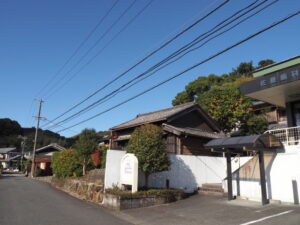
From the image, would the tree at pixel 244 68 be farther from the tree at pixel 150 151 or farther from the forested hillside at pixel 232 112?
the tree at pixel 150 151

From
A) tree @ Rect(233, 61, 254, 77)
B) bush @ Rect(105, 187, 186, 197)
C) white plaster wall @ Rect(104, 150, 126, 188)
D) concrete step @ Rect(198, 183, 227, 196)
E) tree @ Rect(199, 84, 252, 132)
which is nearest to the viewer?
bush @ Rect(105, 187, 186, 197)

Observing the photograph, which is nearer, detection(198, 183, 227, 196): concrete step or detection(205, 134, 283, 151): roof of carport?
detection(205, 134, 283, 151): roof of carport

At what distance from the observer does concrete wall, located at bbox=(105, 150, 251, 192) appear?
38.0 ft

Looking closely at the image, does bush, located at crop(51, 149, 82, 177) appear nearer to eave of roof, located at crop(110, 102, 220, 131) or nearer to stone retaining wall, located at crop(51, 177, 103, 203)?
stone retaining wall, located at crop(51, 177, 103, 203)

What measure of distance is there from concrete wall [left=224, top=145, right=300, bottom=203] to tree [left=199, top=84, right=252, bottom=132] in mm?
12612

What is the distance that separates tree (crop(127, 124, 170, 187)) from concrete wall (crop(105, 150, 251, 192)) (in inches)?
43.7

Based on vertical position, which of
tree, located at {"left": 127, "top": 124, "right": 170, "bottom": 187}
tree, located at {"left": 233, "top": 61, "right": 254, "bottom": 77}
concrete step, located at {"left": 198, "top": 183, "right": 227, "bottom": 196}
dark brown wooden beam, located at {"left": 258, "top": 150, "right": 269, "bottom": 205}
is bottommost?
concrete step, located at {"left": 198, "top": 183, "right": 227, "bottom": 196}

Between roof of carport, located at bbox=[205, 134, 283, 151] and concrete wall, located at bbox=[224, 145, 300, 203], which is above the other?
roof of carport, located at bbox=[205, 134, 283, 151]

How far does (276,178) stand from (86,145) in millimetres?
12599

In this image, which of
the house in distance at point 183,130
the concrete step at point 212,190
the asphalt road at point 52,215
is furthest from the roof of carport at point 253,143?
the asphalt road at point 52,215

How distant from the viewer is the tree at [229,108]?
→ 23.1m

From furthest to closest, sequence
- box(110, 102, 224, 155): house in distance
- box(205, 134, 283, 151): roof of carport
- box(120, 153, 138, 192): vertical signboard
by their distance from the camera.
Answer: box(110, 102, 224, 155): house in distance
box(120, 153, 138, 192): vertical signboard
box(205, 134, 283, 151): roof of carport

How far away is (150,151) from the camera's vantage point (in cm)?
1112

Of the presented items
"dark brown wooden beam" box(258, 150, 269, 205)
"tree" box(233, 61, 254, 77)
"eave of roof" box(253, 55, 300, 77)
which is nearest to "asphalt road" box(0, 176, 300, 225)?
"dark brown wooden beam" box(258, 150, 269, 205)
